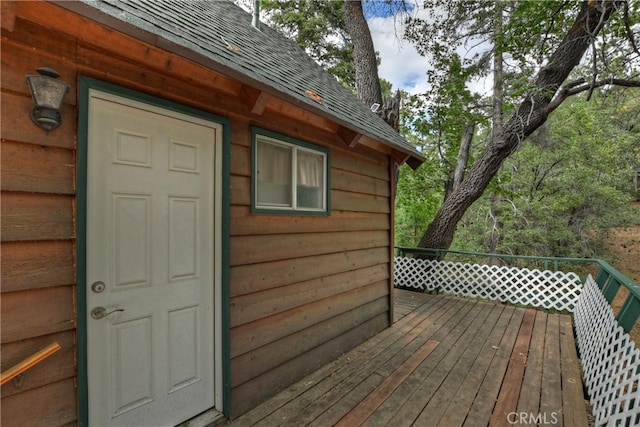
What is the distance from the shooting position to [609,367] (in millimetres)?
2303

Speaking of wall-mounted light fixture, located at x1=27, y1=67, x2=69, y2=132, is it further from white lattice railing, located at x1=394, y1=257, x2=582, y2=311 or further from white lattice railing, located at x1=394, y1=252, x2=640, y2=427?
white lattice railing, located at x1=394, y1=257, x2=582, y2=311

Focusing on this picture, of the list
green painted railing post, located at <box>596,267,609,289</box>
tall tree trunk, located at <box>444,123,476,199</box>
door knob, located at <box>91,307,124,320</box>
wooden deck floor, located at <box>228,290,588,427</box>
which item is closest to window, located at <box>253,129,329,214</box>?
door knob, located at <box>91,307,124,320</box>

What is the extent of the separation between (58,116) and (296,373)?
2.58m

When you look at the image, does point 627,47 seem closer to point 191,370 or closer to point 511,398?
point 511,398

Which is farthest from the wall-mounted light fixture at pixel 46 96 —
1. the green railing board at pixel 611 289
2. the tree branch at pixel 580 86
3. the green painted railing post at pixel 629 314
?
the tree branch at pixel 580 86

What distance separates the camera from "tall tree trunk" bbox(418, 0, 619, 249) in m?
5.12

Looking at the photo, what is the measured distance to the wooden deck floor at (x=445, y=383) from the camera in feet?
7.47

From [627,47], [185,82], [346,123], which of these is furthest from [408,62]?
[185,82]

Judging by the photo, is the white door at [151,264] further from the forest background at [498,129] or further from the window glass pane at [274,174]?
the forest background at [498,129]

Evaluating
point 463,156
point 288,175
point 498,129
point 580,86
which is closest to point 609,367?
point 288,175

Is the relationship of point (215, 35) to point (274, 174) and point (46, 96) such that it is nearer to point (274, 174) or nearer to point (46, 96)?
point (274, 174)

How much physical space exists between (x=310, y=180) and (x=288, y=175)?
290mm

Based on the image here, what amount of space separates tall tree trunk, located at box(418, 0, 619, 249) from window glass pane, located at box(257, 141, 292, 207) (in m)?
5.11

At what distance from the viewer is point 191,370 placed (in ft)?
6.57
